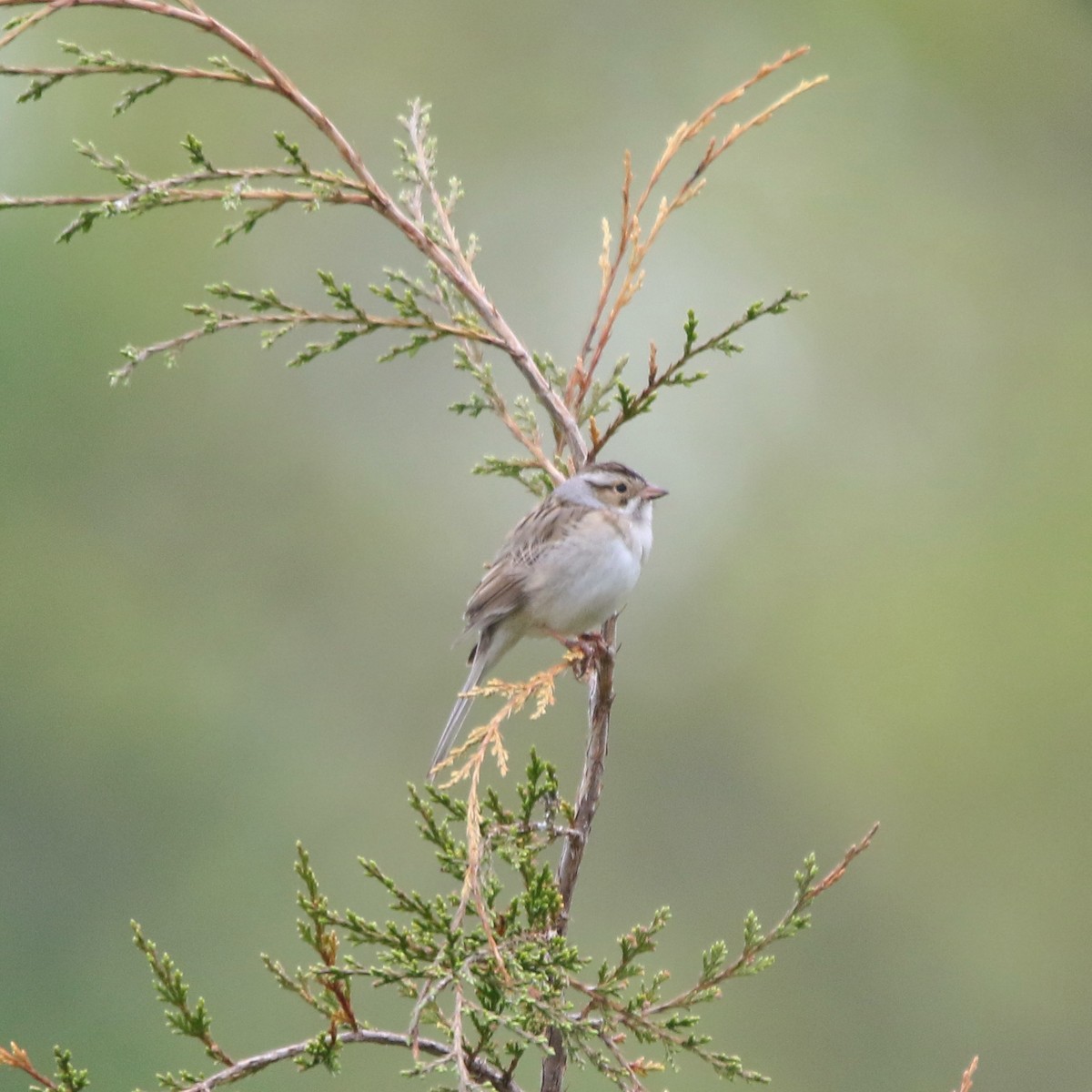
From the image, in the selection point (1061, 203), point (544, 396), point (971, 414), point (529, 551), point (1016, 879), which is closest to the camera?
point (544, 396)

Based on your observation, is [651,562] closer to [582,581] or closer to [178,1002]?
[582,581]

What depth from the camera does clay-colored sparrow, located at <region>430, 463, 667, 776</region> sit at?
3.58m

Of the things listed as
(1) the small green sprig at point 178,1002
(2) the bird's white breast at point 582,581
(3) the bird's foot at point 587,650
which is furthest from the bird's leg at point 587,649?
(1) the small green sprig at point 178,1002

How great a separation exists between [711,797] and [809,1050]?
95.8 inches

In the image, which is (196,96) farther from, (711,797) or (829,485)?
(711,797)

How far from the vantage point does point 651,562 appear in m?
16.8

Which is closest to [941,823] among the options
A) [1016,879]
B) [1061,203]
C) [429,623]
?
[1016,879]

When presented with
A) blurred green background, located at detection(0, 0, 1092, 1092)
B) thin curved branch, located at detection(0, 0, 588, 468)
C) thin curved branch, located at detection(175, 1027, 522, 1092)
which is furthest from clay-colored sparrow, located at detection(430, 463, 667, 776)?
blurred green background, located at detection(0, 0, 1092, 1092)

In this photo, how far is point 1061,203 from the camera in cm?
2314

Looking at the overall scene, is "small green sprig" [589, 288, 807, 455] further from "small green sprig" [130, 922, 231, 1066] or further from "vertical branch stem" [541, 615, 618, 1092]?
"small green sprig" [130, 922, 231, 1066]

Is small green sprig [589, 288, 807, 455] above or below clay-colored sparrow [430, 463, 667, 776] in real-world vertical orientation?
below

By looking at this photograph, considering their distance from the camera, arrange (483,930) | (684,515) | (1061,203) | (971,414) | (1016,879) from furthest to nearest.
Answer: (1061,203) < (971,414) < (684,515) < (1016,879) < (483,930)

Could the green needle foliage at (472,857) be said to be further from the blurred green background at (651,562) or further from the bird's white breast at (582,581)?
the blurred green background at (651,562)

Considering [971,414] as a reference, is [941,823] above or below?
below
